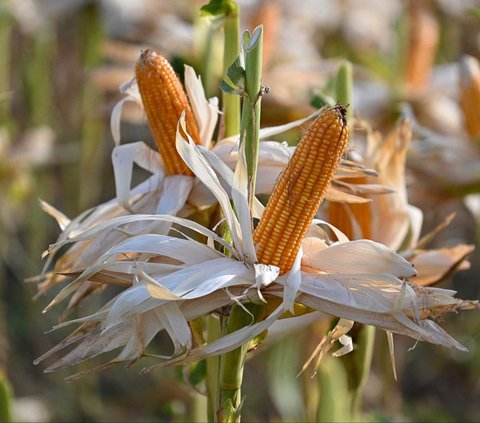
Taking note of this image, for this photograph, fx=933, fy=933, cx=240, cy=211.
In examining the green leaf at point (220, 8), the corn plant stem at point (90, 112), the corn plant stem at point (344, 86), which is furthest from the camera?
the corn plant stem at point (90, 112)

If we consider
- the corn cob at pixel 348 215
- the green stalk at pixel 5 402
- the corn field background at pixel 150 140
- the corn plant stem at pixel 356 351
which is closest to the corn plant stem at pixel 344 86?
the corn plant stem at pixel 356 351

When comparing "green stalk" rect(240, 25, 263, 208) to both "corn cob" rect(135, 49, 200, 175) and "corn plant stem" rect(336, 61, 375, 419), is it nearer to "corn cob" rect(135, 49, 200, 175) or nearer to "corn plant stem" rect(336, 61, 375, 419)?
"corn cob" rect(135, 49, 200, 175)

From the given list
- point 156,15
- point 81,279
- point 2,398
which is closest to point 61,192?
point 156,15

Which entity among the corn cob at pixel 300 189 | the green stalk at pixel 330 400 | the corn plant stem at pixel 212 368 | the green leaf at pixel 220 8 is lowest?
the green stalk at pixel 330 400

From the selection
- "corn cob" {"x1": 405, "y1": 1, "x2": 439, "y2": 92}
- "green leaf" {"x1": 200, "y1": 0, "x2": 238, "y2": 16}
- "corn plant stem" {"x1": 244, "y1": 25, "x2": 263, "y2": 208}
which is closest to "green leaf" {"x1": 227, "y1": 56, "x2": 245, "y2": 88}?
"corn plant stem" {"x1": 244, "y1": 25, "x2": 263, "y2": 208}

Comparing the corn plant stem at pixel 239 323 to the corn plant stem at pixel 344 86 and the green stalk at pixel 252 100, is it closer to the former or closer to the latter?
the green stalk at pixel 252 100

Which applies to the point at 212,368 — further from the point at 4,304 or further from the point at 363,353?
the point at 4,304

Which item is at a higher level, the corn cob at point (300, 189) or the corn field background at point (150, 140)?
the corn cob at point (300, 189)
